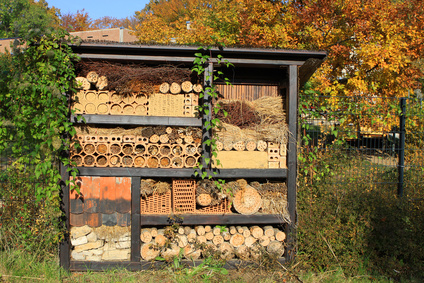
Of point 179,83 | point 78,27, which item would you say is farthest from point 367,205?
point 78,27

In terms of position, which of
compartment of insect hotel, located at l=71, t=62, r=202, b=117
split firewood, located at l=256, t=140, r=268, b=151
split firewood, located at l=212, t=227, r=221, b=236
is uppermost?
compartment of insect hotel, located at l=71, t=62, r=202, b=117

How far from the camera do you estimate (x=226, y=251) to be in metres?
5.19

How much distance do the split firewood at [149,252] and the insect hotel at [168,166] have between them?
16mm

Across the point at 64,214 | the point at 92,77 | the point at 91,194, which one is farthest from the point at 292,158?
the point at 64,214

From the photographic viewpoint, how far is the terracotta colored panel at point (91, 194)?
5020 millimetres

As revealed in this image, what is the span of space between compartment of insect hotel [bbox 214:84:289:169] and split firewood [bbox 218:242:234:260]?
127 centimetres

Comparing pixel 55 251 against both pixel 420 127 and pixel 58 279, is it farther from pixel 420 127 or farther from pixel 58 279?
pixel 420 127

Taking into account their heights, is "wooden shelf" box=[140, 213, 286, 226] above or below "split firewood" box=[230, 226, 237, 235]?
above

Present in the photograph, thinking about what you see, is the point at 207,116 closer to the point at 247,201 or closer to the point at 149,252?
the point at 247,201

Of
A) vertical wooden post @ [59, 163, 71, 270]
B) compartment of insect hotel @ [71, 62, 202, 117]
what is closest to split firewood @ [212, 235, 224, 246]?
compartment of insect hotel @ [71, 62, 202, 117]

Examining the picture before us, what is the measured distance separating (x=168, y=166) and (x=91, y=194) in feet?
4.12

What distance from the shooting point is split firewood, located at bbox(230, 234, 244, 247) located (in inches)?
206

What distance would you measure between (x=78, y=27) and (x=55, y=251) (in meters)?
34.6

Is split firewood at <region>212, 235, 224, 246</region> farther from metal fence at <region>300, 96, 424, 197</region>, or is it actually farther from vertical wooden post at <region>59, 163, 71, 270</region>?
vertical wooden post at <region>59, 163, 71, 270</region>
